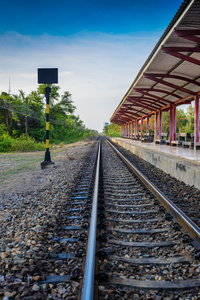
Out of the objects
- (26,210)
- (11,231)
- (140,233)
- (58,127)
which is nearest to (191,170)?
(140,233)

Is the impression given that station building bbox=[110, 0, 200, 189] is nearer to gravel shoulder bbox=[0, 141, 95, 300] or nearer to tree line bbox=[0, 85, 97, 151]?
gravel shoulder bbox=[0, 141, 95, 300]

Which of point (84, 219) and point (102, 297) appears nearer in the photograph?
point (102, 297)

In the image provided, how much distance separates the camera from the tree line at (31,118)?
32.2m

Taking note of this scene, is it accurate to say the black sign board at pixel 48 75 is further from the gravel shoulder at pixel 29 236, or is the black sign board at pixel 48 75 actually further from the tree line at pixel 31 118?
the tree line at pixel 31 118

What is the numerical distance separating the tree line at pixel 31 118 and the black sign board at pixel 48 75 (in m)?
11.6

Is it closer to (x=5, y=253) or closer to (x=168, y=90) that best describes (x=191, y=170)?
(x=5, y=253)

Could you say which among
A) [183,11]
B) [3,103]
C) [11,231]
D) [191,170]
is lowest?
[11,231]

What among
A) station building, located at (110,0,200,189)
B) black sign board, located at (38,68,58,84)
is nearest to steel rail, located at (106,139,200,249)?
station building, located at (110,0,200,189)

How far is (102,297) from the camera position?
200 centimetres

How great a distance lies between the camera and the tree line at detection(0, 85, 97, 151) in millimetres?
32188

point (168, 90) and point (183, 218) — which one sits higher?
point (168, 90)

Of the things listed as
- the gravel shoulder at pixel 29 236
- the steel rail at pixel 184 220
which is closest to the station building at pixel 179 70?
the steel rail at pixel 184 220

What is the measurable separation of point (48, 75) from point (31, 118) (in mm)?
29170

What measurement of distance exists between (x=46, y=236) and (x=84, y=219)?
2.51ft
